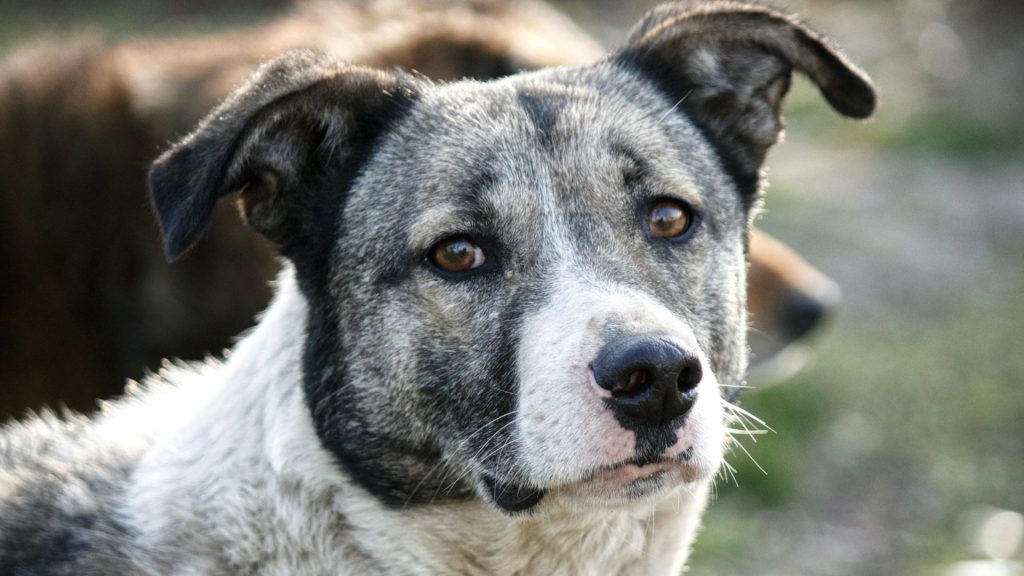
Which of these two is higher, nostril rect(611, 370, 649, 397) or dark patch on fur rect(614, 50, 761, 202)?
dark patch on fur rect(614, 50, 761, 202)

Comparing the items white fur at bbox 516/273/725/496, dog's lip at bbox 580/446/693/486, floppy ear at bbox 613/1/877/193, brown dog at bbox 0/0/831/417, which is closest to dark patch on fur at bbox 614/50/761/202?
floppy ear at bbox 613/1/877/193

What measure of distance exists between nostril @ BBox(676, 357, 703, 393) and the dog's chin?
0.17 m

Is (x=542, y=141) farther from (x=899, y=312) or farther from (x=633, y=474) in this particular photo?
(x=899, y=312)

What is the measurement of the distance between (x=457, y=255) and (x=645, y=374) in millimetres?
732

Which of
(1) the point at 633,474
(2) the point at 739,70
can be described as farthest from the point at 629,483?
(2) the point at 739,70

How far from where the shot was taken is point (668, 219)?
3467 mm

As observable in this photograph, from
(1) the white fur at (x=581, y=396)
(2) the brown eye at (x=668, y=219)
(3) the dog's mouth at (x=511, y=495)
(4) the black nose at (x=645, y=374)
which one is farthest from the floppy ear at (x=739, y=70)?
(3) the dog's mouth at (x=511, y=495)

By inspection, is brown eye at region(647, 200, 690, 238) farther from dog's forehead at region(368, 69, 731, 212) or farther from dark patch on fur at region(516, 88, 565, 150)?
dark patch on fur at region(516, 88, 565, 150)

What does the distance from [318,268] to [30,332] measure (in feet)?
8.89

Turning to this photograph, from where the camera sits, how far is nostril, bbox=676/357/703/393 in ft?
9.51

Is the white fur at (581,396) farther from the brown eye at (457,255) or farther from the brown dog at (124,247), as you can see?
the brown dog at (124,247)

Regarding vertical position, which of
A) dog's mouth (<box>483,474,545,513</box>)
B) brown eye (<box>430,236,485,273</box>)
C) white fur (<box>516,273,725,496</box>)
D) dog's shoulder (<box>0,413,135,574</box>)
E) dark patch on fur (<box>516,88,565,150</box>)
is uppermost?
dark patch on fur (<box>516,88,565,150</box>)

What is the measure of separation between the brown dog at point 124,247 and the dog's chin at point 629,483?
105 inches

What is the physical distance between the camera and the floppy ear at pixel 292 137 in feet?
10.6
